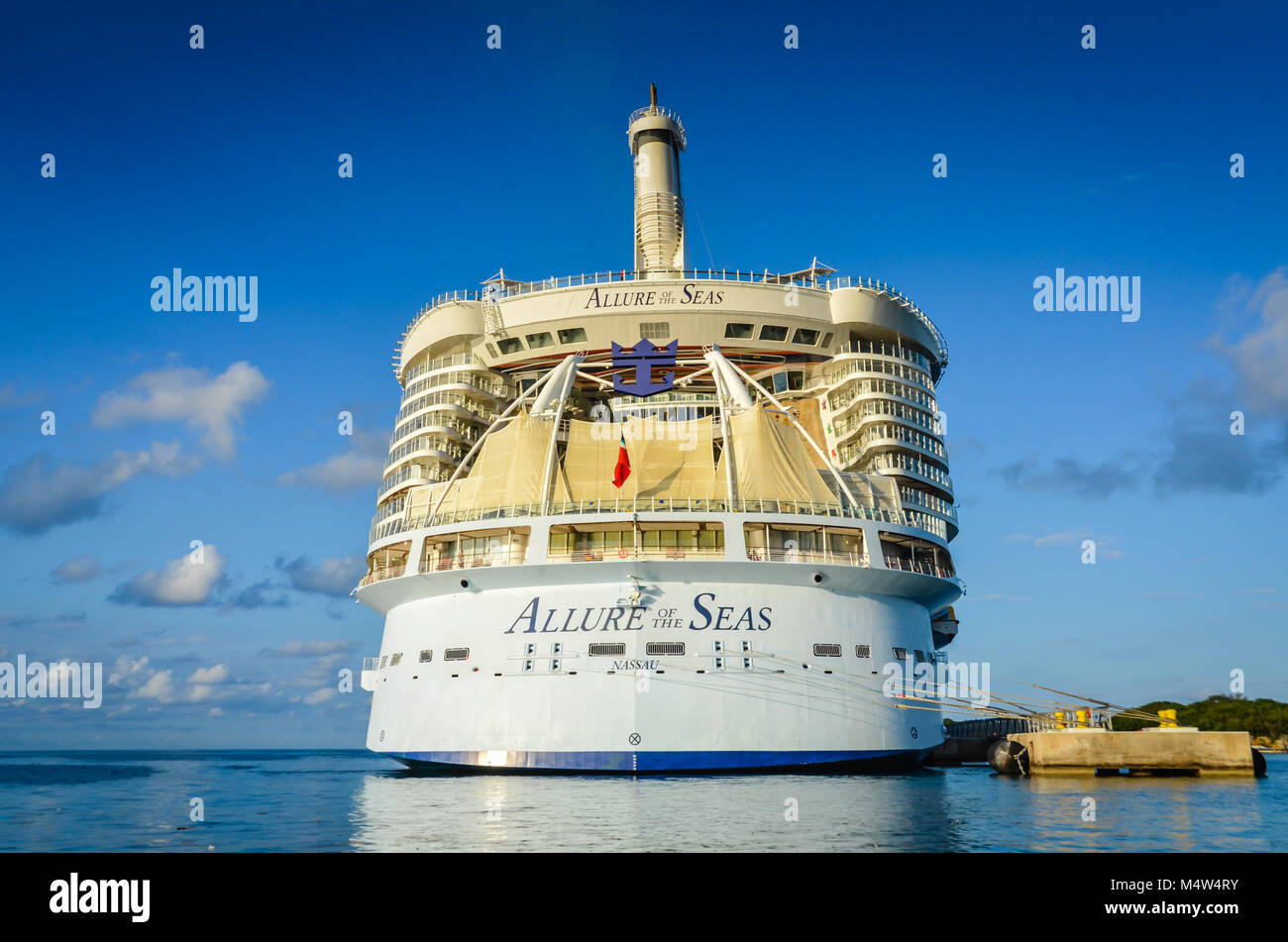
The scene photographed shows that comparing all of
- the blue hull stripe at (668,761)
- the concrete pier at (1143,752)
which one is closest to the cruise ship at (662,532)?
the blue hull stripe at (668,761)

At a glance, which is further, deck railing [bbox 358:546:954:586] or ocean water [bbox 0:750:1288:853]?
deck railing [bbox 358:546:954:586]

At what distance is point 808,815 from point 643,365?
25.2 m

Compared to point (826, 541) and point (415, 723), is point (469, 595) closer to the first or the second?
point (415, 723)

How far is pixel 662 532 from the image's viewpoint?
117 feet

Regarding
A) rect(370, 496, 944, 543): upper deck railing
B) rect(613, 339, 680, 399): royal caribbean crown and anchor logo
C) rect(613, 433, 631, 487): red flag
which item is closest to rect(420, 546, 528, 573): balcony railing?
rect(370, 496, 944, 543): upper deck railing

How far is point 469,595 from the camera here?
36781 millimetres

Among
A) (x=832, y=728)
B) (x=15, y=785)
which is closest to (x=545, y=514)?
(x=832, y=728)

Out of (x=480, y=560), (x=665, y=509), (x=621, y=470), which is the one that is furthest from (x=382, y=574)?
(x=665, y=509)

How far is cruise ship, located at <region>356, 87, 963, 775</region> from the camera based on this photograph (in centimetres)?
3350

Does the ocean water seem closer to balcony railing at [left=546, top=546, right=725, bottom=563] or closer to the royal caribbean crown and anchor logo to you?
balcony railing at [left=546, top=546, right=725, bottom=563]

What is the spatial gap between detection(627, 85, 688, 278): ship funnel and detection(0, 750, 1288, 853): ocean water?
3165cm

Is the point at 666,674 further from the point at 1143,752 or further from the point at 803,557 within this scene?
the point at 1143,752
